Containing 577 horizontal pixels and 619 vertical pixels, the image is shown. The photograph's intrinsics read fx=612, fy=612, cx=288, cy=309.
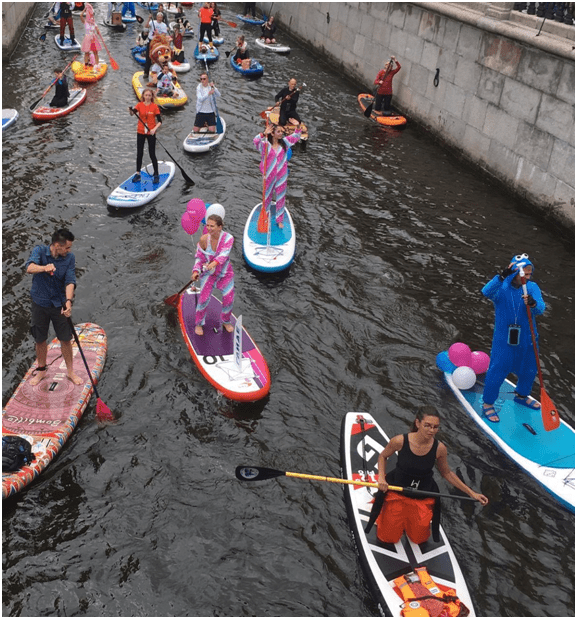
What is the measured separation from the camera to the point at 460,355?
9312 mm

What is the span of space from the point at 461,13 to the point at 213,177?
8.88 meters

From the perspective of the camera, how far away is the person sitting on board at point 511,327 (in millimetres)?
7961

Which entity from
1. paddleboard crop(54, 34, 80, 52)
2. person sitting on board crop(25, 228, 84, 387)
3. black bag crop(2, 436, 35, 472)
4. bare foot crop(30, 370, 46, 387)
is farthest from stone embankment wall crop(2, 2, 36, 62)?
black bag crop(2, 436, 35, 472)

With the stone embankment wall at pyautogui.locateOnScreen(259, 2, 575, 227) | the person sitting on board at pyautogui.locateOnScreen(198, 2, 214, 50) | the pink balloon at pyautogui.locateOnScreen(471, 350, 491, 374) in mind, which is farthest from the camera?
the person sitting on board at pyautogui.locateOnScreen(198, 2, 214, 50)

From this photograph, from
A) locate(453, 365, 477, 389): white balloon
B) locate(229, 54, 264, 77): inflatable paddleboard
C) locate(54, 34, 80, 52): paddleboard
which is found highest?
locate(229, 54, 264, 77): inflatable paddleboard

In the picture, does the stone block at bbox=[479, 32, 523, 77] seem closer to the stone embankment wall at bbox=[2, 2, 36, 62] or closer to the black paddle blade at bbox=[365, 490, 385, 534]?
the black paddle blade at bbox=[365, 490, 385, 534]

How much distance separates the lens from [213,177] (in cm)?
1672

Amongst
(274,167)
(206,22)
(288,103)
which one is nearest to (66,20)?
(206,22)

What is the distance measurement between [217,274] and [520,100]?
10.3 meters

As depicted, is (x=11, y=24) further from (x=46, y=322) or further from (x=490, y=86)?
(x=46, y=322)

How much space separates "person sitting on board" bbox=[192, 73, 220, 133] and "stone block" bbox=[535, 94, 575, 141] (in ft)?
29.2

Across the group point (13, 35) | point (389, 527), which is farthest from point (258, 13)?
point (389, 527)

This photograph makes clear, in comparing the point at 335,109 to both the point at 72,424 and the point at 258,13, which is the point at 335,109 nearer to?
the point at 72,424

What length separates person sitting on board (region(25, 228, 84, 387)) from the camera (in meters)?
7.77
